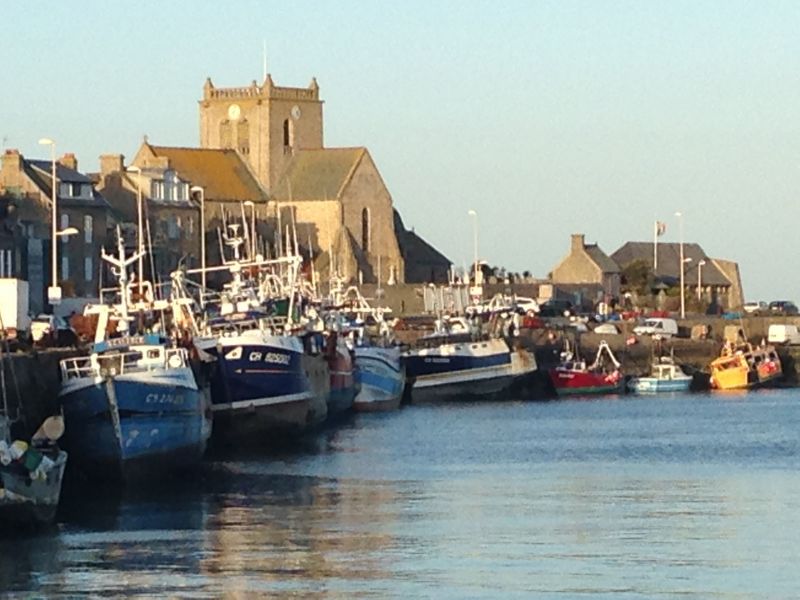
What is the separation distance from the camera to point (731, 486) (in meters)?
54.1

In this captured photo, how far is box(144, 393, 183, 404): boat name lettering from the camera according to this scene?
53.0 meters

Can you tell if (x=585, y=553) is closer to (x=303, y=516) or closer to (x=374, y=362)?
(x=303, y=516)

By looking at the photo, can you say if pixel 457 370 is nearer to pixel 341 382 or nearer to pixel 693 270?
pixel 341 382

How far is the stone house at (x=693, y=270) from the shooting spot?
158750 mm

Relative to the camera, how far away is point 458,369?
102 metres

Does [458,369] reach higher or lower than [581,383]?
higher

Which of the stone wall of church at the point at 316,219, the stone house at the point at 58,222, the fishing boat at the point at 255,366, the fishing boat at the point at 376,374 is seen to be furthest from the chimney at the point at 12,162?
the stone wall of church at the point at 316,219

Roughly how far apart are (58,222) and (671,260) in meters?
67.9

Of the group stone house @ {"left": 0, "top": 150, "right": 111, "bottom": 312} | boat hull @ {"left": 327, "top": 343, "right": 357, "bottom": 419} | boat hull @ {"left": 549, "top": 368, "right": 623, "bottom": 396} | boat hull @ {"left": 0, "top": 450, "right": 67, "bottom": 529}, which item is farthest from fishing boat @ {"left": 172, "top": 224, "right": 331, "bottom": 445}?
boat hull @ {"left": 549, "top": 368, "right": 623, "bottom": 396}

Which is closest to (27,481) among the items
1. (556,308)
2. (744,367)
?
(744,367)

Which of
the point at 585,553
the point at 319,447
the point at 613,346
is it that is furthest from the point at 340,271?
the point at 585,553

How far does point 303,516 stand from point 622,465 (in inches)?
589

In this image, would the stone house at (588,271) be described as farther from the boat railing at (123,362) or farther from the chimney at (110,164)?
the boat railing at (123,362)

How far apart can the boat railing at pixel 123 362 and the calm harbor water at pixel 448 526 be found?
259 centimetres
